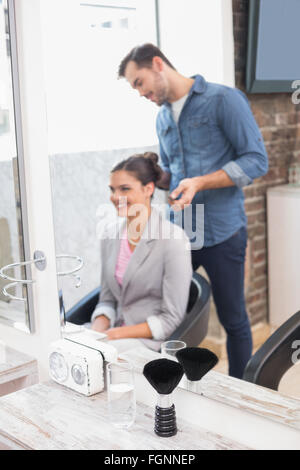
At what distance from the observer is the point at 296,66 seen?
45.3 inches

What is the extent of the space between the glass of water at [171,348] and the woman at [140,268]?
3 centimetres

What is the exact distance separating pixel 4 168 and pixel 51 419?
0.74 metres

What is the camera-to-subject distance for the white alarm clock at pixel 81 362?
4.83 ft

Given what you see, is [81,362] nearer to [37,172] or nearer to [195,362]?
[195,362]

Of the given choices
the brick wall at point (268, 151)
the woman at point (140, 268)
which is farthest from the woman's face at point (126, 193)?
the brick wall at point (268, 151)

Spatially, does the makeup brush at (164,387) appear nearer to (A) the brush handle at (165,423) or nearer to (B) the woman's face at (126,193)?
(A) the brush handle at (165,423)

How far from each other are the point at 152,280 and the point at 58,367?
0.33 metres

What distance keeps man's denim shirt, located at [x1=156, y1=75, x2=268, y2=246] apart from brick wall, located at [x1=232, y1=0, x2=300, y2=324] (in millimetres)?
23

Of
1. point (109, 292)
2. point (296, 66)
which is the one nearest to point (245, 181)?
point (296, 66)

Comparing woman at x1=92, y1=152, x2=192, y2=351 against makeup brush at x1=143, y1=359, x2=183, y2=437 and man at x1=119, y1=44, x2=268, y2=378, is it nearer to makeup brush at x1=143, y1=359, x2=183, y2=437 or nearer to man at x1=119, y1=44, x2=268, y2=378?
man at x1=119, y1=44, x2=268, y2=378

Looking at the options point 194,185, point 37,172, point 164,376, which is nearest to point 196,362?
point 164,376

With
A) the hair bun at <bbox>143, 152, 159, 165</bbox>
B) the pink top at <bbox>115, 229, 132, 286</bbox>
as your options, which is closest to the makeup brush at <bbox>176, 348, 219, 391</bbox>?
the pink top at <bbox>115, 229, 132, 286</bbox>

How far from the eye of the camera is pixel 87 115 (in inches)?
63.2
